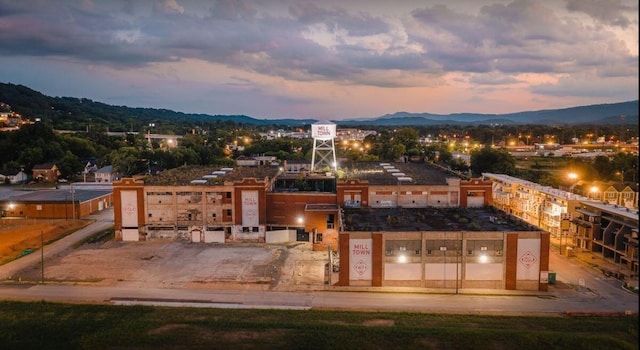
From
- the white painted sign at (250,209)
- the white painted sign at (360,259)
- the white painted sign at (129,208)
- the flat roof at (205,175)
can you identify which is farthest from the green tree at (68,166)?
the white painted sign at (360,259)

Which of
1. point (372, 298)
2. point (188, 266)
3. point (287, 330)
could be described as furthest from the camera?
point (188, 266)

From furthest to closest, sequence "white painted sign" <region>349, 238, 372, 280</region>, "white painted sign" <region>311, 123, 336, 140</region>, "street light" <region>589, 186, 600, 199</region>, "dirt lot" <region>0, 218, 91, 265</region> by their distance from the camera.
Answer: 1. "white painted sign" <region>311, 123, 336, 140</region>
2. "street light" <region>589, 186, 600, 199</region>
3. "dirt lot" <region>0, 218, 91, 265</region>
4. "white painted sign" <region>349, 238, 372, 280</region>

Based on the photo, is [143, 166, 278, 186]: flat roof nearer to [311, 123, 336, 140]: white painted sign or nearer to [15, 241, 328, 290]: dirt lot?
[15, 241, 328, 290]: dirt lot

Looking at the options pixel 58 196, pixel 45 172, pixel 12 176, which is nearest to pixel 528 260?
pixel 58 196

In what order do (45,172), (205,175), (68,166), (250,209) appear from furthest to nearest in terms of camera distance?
1. (68,166)
2. (45,172)
3. (205,175)
4. (250,209)

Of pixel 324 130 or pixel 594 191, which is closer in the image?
pixel 594 191

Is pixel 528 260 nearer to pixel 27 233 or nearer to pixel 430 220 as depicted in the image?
pixel 430 220

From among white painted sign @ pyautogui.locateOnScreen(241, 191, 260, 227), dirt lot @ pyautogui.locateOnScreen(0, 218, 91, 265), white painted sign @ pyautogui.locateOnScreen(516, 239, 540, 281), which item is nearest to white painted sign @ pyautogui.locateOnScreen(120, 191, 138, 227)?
dirt lot @ pyautogui.locateOnScreen(0, 218, 91, 265)
